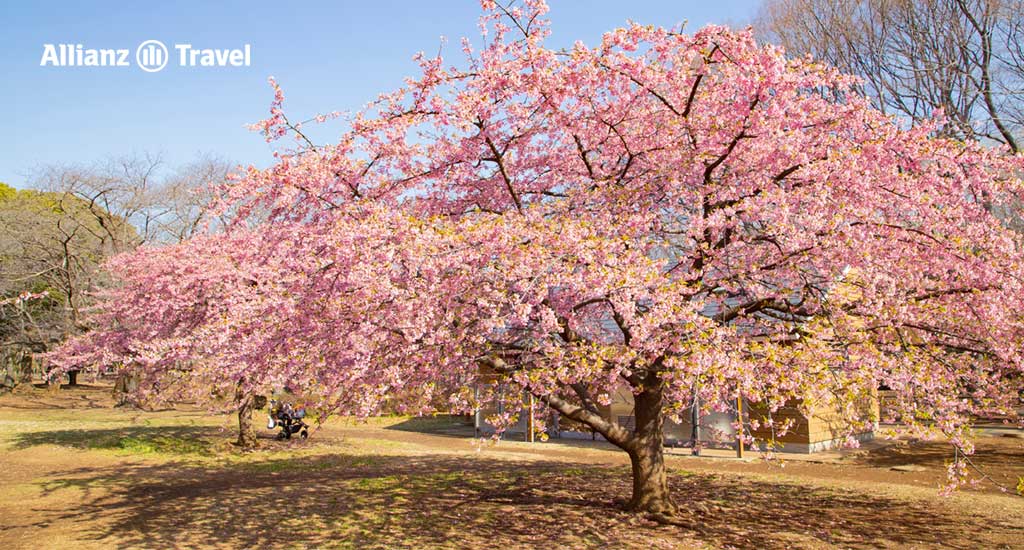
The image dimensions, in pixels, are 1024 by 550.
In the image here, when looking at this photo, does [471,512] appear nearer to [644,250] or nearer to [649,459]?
[649,459]

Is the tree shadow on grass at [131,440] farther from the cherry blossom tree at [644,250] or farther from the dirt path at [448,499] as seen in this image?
the cherry blossom tree at [644,250]

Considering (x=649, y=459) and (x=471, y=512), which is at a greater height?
(x=649, y=459)

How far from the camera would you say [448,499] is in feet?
36.0

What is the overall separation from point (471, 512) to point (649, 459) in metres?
2.76

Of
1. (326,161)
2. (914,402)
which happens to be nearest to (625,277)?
(914,402)

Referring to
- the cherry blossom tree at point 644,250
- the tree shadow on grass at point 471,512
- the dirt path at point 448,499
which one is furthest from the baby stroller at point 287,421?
the cherry blossom tree at point 644,250

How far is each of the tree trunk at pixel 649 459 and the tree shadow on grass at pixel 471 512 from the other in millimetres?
314

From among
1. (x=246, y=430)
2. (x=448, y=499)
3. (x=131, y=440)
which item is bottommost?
(x=448, y=499)

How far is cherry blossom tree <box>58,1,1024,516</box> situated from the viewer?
22.2 ft

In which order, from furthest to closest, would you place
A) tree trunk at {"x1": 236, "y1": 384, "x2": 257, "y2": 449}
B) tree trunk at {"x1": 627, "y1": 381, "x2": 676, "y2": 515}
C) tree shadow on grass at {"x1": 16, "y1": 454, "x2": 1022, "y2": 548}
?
tree trunk at {"x1": 236, "y1": 384, "x2": 257, "y2": 449} < tree trunk at {"x1": 627, "y1": 381, "x2": 676, "y2": 515} < tree shadow on grass at {"x1": 16, "y1": 454, "x2": 1022, "y2": 548}

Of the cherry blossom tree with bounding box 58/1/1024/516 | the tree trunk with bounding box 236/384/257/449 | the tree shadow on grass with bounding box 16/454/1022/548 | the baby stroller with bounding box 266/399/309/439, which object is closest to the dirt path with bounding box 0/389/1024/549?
the tree shadow on grass with bounding box 16/454/1022/548

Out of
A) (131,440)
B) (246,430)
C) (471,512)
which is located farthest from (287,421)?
(471,512)

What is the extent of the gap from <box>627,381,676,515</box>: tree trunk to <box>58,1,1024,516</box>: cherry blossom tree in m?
0.03

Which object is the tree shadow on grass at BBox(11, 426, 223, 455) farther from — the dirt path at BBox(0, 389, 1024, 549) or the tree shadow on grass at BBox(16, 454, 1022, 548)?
the tree shadow on grass at BBox(16, 454, 1022, 548)
